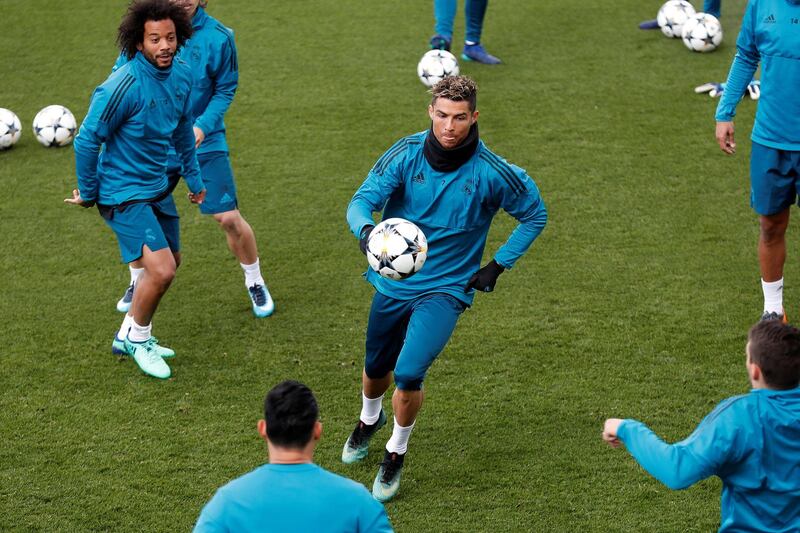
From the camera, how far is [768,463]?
3590mm

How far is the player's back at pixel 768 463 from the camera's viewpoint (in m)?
3.55

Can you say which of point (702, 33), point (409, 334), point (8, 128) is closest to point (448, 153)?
point (409, 334)

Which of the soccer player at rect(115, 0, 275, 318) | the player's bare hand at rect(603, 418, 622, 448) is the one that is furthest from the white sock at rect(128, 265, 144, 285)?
the player's bare hand at rect(603, 418, 622, 448)

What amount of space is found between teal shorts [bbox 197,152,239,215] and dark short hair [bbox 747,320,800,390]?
4261mm

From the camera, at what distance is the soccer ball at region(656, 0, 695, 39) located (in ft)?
38.5

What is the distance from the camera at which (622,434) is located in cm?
365

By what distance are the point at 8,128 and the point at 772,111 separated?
6.47m

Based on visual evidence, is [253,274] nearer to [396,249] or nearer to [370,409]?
[370,409]

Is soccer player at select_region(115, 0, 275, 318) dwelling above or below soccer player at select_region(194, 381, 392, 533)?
below

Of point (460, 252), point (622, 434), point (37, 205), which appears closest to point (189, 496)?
point (460, 252)

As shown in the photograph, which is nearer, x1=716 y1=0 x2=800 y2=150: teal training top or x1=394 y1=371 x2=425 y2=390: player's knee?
x1=394 y1=371 x2=425 y2=390: player's knee

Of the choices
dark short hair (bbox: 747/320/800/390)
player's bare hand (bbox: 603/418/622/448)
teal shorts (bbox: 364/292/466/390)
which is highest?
dark short hair (bbox: 747/320/800/390)

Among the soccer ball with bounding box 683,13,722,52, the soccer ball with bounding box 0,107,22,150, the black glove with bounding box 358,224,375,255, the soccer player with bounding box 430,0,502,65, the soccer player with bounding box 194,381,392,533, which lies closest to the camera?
the soccer player with bounding box 194,381,392,533

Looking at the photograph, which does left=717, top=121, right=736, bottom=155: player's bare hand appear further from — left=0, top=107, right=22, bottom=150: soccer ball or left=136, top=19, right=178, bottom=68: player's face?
left=0, top=107, right=22, bottom=150: soccer ball
